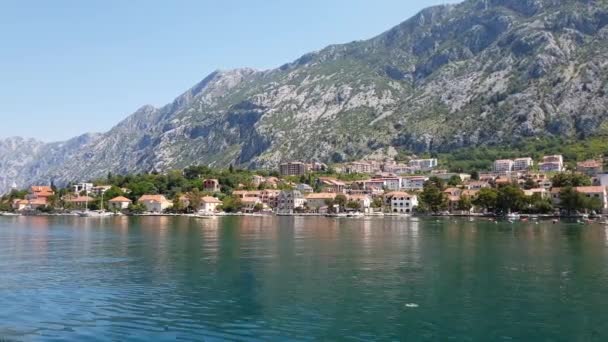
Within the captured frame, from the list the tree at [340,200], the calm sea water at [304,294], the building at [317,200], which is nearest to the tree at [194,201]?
the building at [317,200]

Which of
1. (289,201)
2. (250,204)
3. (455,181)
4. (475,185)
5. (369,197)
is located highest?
(455,181)

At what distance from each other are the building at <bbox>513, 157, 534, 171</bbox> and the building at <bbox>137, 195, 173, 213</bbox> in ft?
398

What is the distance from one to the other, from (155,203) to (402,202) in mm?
74445

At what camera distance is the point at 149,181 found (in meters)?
192

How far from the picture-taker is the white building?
540 ft

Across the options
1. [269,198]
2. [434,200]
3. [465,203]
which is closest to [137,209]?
[269,198]

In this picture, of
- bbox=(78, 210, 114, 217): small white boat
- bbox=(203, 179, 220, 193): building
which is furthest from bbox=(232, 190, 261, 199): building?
bbox=(78, 210, 114, 217): small white boat

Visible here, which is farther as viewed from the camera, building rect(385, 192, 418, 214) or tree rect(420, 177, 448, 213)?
building rect(385, 192, 418, 214)

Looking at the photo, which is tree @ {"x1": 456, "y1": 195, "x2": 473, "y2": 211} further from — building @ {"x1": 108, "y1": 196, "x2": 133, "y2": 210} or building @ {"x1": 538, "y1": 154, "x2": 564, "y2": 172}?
building @ {"x1": 108, "y1": 196, "x2": 133, "y2": 210}

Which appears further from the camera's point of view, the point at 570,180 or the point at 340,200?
the point at 340,200

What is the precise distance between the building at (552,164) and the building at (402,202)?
48874mm

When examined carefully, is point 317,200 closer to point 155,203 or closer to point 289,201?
point 289,201

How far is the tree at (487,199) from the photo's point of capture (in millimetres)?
128250

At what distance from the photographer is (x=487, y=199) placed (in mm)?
129250
